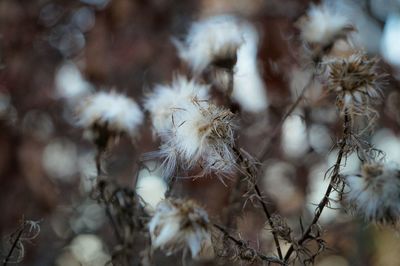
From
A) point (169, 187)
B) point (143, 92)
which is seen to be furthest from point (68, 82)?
point (169, 187)

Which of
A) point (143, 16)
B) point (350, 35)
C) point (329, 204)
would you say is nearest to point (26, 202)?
point (143, 16)

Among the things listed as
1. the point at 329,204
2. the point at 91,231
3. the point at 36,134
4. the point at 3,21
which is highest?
the point at 329,204

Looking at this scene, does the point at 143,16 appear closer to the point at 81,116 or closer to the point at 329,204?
the point at 81,116

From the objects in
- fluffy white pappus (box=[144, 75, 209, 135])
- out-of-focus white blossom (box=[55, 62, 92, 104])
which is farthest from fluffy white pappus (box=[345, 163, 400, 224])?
out-of-focus white blossom (box=[55, 62, 92, 104])

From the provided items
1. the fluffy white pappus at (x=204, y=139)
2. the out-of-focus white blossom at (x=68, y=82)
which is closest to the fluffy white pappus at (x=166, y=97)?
the fluffy white pappus at (x=204, y=139)

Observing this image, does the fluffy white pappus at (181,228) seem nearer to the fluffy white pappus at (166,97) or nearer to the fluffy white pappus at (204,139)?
the fluffy white pappus at (204,139)

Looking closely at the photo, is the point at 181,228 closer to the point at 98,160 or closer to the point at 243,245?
the point at 243,245
